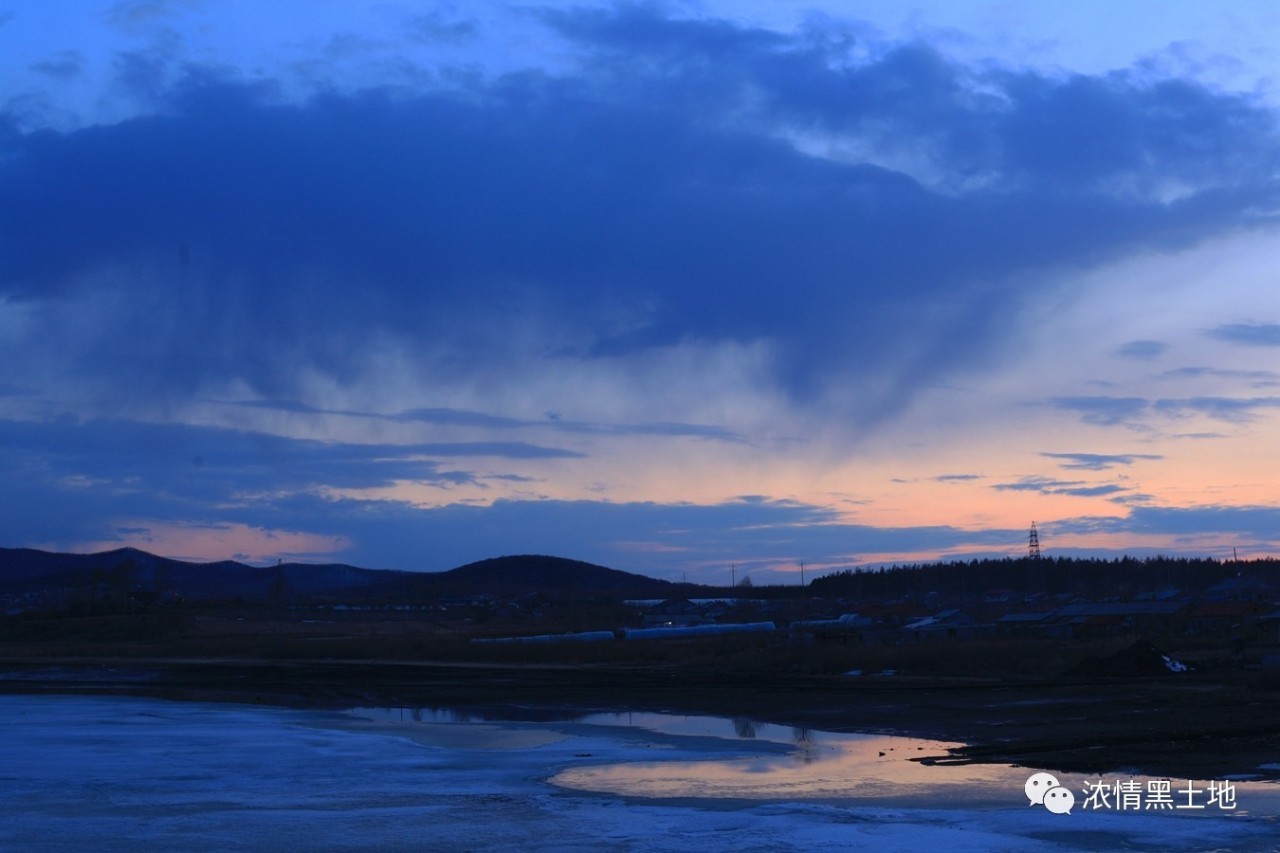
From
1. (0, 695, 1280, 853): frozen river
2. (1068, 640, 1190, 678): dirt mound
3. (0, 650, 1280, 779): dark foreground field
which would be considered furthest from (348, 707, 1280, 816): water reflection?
(1068, 640, 1190, 678): dirt mound

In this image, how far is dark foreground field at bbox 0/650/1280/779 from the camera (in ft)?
73.5

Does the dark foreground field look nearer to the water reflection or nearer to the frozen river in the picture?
the water reflection

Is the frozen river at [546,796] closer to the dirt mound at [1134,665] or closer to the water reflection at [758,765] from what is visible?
the water reflection at [758,765]

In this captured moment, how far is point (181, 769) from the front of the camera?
2214 cm

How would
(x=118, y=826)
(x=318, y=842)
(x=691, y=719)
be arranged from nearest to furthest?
1. (x=318, y=842)
2. (x=118, y=826)
3. (x=691, y=719)

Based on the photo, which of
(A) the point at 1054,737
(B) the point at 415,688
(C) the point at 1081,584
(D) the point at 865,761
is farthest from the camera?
(C) the point at 1081,584

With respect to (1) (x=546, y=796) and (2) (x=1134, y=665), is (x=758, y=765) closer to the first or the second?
(1) (x=546, y=796)

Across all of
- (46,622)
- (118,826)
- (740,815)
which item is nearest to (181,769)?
(118,826)

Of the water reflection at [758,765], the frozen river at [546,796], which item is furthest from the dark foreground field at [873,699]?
the frozen river at [546,796]

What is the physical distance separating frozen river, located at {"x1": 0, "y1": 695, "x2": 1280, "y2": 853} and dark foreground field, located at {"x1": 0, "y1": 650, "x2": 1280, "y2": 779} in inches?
94.3

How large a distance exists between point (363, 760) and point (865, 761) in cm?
913

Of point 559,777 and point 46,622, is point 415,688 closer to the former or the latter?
point 559,777

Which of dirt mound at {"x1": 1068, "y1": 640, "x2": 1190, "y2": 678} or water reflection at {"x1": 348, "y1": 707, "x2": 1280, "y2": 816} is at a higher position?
dirt mound at {"x1": 1068, "y1": 640, "x2": 1190, "y2": 678}

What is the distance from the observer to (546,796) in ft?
61.5
